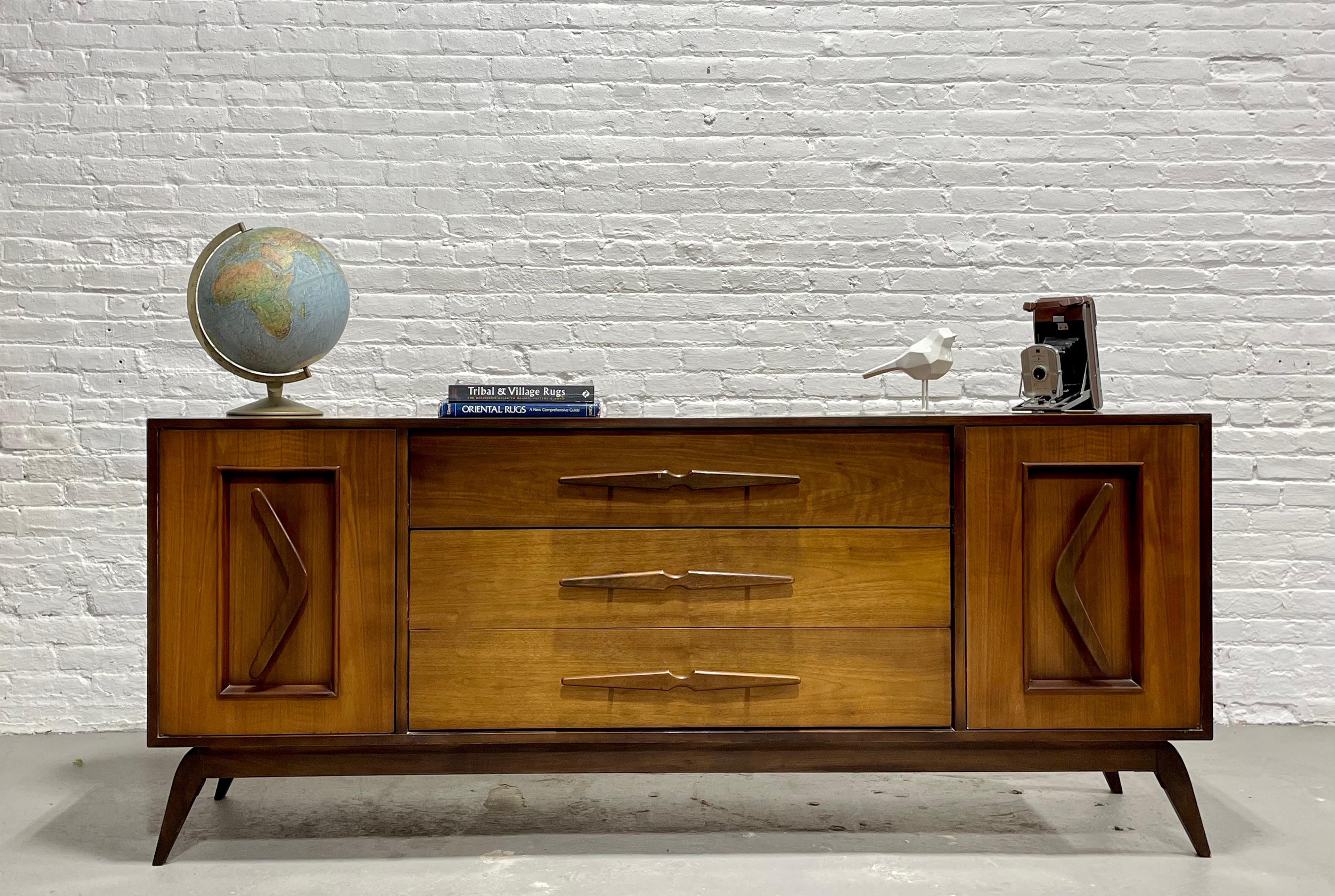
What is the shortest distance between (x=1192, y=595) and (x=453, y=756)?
4.82 feet

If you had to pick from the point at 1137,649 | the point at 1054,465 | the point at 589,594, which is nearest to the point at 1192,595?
the point at 1137,649

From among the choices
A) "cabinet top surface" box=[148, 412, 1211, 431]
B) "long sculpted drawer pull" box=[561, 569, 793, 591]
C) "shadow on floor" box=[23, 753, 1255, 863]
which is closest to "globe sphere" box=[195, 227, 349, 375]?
"cabinet top surface" box=[148, 412, 1211, 431]

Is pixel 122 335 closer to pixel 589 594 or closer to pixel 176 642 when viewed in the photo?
pixel 176 642

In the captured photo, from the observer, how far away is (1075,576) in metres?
1.91

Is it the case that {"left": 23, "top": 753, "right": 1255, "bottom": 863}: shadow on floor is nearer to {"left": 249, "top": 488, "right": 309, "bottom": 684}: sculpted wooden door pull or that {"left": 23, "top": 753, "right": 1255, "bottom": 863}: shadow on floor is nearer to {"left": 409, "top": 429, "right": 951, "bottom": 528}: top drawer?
{"left": 249, "top": 488, "right": 309, "bottom": 684}: sculpted wooden door pull

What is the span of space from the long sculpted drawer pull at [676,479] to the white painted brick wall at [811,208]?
0.91m

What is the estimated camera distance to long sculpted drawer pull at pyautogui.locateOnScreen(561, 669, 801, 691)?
1.90m

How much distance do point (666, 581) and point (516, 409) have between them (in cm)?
45

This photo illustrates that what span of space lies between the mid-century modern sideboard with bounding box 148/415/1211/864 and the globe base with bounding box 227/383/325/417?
3.3 inches

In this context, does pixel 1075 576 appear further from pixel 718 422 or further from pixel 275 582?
pixel 275 582

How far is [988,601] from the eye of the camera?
1910 mm

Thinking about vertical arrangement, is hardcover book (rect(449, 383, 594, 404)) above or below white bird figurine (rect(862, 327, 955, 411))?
below

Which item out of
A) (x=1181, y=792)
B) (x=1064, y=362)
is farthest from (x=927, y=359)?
(x=1181, y=792)

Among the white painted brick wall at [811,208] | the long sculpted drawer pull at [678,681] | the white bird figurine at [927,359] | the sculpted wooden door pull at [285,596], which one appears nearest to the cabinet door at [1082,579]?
the white bird figurine at [927,359]
